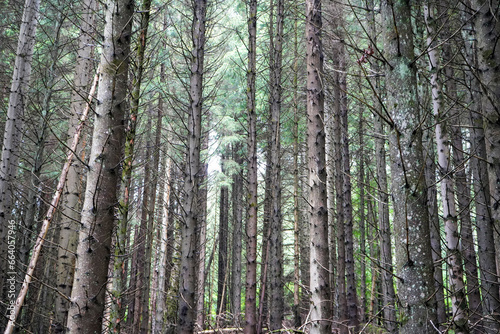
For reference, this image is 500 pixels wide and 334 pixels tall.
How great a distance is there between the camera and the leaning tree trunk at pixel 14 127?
6625 mm

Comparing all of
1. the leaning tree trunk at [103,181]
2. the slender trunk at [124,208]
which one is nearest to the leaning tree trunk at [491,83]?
the leaning tree trunk at [103,181]

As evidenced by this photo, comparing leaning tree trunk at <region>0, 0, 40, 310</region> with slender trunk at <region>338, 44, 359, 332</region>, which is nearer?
leaning tree trunk at <region>0, 0, 40, 310</region>

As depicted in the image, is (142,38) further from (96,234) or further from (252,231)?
(252,231)

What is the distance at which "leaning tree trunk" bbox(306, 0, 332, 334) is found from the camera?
14.8ft

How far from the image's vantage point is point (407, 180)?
7.95ft

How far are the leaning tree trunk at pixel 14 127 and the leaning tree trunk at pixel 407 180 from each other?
666 centimetres

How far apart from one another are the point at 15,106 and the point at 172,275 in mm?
5763

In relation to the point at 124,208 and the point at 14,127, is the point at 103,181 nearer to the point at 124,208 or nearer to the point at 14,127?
the point at 124,208

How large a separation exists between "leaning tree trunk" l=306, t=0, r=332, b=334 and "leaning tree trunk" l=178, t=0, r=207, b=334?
213 centimetres

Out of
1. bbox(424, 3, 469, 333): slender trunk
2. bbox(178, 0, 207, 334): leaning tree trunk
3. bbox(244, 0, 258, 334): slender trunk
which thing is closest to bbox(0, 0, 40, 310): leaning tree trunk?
bbox(178, 0, 207, 334): leaning tree trunk

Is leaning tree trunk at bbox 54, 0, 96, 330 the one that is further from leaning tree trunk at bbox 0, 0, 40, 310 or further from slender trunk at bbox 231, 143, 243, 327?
slender trunk at bbox 231, 143, 243, 327

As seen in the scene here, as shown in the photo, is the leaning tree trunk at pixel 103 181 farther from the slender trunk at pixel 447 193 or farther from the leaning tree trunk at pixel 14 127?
the slender trunk at pixel 447 193

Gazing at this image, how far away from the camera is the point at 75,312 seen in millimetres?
3088

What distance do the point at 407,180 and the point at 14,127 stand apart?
770 centimetres
